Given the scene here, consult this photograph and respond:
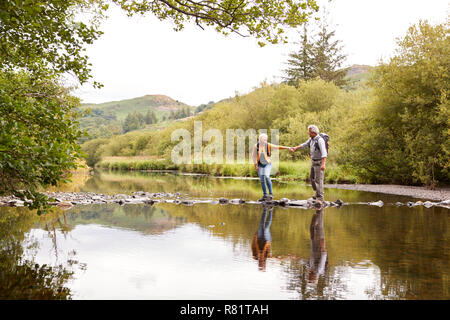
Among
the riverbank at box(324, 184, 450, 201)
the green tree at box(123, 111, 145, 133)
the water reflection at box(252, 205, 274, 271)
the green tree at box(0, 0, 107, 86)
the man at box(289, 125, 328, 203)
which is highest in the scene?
the green tree at box(123, 111, 145, 133)

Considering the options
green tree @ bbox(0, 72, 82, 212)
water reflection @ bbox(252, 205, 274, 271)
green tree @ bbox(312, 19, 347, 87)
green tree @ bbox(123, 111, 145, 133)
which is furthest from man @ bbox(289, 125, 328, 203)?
green tree @ bbox(123, 111, 145, 133)

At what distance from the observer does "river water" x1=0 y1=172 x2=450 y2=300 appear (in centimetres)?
493

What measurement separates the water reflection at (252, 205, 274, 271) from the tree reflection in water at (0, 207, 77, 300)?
102 inches

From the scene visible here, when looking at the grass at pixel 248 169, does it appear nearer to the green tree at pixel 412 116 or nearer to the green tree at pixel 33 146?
the green tree at pixel 412 116

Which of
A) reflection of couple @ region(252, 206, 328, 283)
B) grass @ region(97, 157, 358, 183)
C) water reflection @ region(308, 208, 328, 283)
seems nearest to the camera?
water reflection @ region(308, 208, 328, 283)

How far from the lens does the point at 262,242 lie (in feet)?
26.1

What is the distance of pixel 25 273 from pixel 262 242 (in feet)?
13.1

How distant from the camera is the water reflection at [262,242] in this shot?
6545 millimetres

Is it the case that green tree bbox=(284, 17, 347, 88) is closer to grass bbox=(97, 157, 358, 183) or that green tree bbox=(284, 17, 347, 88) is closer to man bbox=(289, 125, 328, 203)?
grass bbox=(97, 157, 358, 183)

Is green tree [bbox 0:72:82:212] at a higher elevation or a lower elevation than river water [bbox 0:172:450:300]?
higher

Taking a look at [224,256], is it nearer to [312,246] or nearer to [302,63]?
[312,246]

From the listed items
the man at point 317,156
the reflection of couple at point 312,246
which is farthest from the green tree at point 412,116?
the reflection of couple at point 312,246
